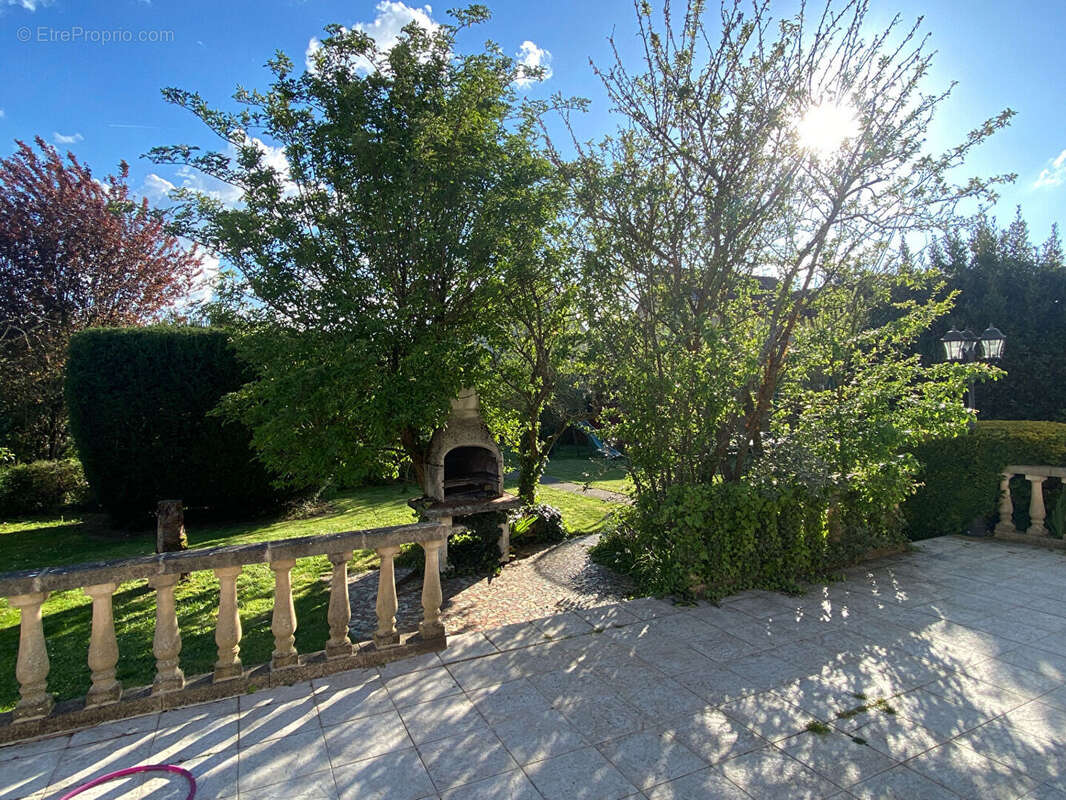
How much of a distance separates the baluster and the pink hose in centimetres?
79

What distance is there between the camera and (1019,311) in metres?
12.4

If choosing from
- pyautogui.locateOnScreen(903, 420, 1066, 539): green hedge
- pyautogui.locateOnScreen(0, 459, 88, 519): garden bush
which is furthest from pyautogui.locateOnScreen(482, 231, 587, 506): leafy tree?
pyautogui.locateOnScreen(0, 459, 88, 519): garden bush

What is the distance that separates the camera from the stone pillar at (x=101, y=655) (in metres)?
2.88

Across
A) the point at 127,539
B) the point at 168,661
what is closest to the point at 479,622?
the point at 168,661

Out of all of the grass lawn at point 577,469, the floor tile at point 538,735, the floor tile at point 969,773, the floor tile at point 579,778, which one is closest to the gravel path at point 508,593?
the floor tile at point 538,735

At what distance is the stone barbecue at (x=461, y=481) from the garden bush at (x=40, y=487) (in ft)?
31.6

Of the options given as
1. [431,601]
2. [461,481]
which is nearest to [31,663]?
[431,601]

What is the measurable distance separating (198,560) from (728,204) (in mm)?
4919

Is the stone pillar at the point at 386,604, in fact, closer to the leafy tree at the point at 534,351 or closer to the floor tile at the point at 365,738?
the floor tile at the point at 365,738

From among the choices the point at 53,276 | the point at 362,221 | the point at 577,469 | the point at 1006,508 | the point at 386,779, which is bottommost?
the point at 577,469

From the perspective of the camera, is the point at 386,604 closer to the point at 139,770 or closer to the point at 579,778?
the point at 139,770

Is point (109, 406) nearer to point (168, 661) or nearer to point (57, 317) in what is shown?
point (57, 317)

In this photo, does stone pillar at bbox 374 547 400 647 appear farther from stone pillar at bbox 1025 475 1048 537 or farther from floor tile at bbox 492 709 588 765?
stone pillar at bbox 1025 475 1048 537

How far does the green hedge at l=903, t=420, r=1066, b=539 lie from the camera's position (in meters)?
6.11
